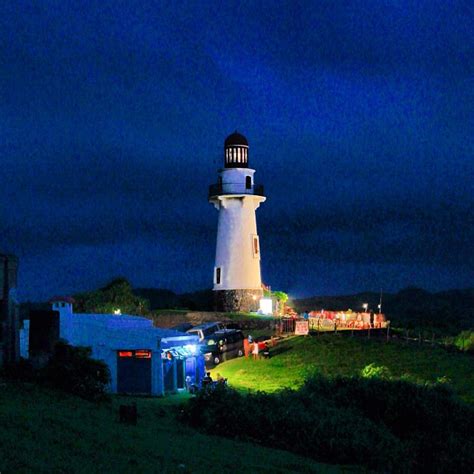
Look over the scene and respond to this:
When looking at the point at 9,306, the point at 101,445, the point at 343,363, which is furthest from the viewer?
the point at 343,363

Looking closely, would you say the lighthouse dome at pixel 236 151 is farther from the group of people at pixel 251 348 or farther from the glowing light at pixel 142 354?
the glowing light at pixel 142 354

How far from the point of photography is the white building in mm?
31312

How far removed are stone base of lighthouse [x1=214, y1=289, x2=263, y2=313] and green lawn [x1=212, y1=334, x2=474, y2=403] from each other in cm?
1428

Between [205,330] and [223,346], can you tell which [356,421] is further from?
[205,330]

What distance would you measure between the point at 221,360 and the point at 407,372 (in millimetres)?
9576

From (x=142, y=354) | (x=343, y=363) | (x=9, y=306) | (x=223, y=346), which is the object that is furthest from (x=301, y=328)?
(x=9, y=306)

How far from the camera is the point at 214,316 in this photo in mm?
53219

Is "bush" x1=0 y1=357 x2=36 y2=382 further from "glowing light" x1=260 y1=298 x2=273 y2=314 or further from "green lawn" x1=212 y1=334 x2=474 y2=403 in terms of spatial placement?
"glowing light" x1=260 y1=298 x2=273 y2=314

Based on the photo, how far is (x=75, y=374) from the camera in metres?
23.7

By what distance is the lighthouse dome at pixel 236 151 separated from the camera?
2293 inches

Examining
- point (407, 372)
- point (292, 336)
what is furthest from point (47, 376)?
point (292, 336)

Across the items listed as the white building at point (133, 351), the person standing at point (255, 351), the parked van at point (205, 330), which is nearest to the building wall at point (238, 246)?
the parked van at point (205, 330)

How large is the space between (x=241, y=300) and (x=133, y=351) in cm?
2652

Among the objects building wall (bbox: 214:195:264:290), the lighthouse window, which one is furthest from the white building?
the lighthouse window
